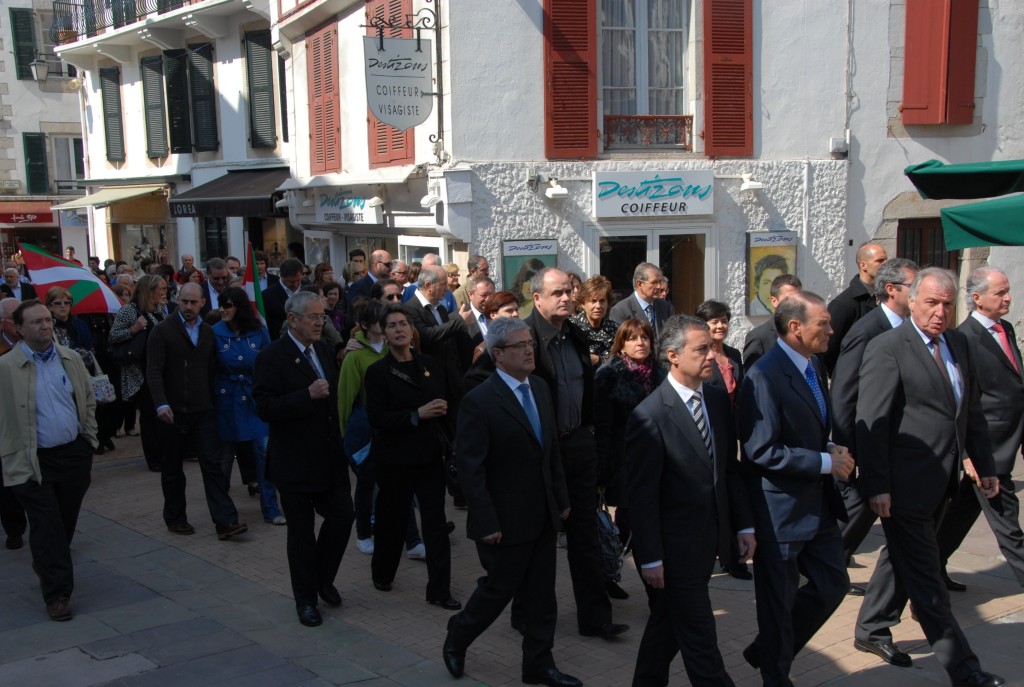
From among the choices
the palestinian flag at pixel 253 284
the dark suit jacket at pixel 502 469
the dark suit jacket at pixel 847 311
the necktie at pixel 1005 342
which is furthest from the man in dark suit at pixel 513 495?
the palestinian flag at pixel 253 284

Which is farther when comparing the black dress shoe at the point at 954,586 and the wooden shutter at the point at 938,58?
the wooden shutter at the point at 938,58

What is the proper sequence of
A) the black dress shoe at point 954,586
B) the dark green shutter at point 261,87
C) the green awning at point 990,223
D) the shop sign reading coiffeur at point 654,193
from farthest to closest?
the dark green shutter at point 261,87 → the shop sign reading coiffeur at point 654,193 → the black dress shoe at point 954,586 → the green awning at point 990,223

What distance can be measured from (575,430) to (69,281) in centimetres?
572

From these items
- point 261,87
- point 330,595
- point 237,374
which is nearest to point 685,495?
point 330,595

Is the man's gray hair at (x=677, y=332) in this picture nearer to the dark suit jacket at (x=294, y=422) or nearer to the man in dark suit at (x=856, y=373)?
the man in dark suit at (x=856, y=373)

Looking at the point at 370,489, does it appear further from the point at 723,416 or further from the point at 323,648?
the point at 723,416

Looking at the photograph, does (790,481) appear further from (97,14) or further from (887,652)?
(97,14)

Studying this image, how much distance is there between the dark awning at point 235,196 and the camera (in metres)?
17.2

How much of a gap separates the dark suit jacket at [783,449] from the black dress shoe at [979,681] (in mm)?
1143

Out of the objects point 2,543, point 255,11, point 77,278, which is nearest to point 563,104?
point 77,278

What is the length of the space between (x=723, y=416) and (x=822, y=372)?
2.38 feet

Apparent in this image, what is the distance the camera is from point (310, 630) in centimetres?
596

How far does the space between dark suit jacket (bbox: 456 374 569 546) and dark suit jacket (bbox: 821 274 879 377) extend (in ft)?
12.0

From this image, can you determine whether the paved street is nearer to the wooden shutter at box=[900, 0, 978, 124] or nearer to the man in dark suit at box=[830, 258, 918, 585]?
the man in dark suit at box=[830, 258, 918, 585]
